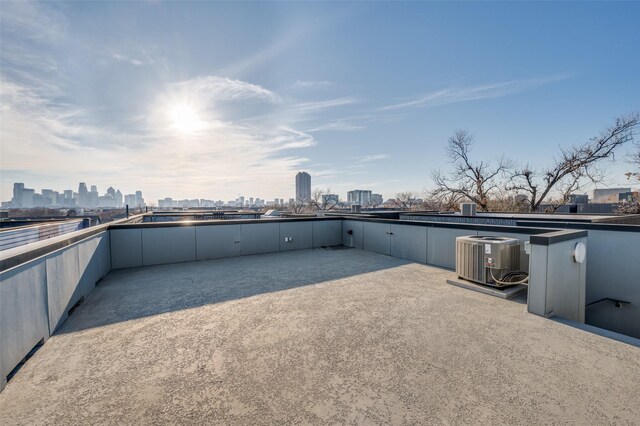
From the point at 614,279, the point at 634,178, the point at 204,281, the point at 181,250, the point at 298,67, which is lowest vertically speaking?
the point at 204,281

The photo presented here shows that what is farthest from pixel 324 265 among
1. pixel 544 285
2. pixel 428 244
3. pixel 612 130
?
pixel 612 130

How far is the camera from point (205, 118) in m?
9.72

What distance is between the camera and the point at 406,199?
44750mm

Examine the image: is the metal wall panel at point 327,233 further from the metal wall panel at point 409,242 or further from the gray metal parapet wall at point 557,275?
the gray metal parapet wall at point 557,275

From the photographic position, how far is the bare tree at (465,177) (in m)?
21.2

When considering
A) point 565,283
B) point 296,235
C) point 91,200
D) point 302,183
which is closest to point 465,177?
point 296,235

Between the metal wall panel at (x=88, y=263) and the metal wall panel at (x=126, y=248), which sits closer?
the metal wall panel at (x=88, y=263)

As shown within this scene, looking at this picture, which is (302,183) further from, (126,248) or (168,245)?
(126,248)

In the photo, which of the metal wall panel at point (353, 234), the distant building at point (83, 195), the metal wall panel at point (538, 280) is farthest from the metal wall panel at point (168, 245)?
the distant building at point (83, 195)

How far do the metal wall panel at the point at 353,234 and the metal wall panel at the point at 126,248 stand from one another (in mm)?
6378

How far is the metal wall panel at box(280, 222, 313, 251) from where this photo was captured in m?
8.56

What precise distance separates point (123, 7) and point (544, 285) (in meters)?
10.9

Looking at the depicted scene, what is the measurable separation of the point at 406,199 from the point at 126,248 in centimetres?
4345

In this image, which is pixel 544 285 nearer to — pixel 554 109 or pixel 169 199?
pixel 554 109
